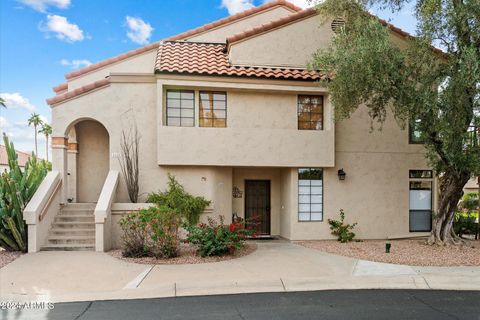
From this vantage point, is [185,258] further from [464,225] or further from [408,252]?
[464,225]

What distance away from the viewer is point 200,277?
764 centimetres

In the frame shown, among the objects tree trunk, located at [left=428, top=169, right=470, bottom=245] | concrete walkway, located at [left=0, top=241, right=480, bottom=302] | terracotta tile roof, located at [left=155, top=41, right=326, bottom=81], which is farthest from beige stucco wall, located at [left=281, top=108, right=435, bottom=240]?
concrete walkway, located at [left=0, top=241, right=480, bottom=302]

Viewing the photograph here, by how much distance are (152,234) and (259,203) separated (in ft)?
18.5

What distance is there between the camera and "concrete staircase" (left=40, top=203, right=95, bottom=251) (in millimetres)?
10391

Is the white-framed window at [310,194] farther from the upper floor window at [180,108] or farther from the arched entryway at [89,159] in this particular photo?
the arched entryway at [89,159]

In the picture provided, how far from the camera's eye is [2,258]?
9.30 metres

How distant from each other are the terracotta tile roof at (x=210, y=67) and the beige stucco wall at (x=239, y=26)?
2.36m

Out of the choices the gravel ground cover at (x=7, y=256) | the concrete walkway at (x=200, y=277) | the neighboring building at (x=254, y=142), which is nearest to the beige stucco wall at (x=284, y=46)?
the neighboring building at (x=254, y=142)

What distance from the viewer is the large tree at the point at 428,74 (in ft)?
30.1

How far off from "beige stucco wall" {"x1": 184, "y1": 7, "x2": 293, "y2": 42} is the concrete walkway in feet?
37.0

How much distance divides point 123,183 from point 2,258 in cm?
429

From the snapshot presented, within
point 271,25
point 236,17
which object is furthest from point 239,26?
point 271,25

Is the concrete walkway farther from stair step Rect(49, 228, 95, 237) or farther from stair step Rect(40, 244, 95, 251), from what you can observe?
stair step Rect(49, 228, 95, 237)

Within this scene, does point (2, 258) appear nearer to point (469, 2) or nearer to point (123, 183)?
point (123, 183)
